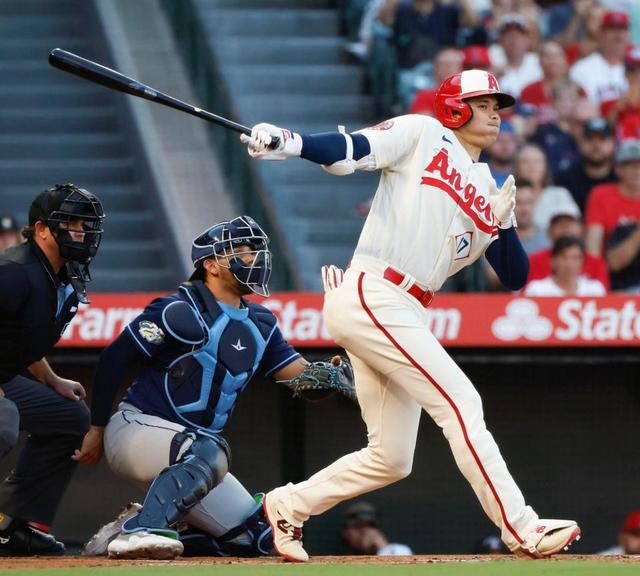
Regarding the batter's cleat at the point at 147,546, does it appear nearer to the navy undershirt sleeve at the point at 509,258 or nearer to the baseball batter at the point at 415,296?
the baseball batter at the point at 415,296

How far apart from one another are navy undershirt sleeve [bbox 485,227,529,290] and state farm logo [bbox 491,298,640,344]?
5.50 ft

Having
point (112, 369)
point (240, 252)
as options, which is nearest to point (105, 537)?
point (112, 369)

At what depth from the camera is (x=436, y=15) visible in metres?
9.68

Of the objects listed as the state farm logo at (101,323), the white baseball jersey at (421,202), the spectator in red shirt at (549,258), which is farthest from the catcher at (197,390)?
the spectator in red shirt at (549,258)

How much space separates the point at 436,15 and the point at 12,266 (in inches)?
214

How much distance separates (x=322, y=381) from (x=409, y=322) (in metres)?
0.69

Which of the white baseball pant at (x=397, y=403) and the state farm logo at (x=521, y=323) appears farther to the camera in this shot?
the state farm logo at (x=521, y=323)

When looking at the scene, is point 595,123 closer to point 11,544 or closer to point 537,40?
point 537,40

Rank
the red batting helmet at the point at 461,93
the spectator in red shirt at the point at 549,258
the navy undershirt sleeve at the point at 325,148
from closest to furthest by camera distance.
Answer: the navy undershirt sleeve at the point at 325,148 → the red batting helmet at the point at 461,93 → the spectator in red shirt at the point at 549,258

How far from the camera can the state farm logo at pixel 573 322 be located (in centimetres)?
670

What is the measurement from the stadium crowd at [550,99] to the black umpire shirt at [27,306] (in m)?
3.42

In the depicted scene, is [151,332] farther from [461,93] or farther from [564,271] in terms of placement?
[564,271]

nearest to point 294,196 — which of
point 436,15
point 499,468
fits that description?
point 436,15

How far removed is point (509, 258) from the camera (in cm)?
497
